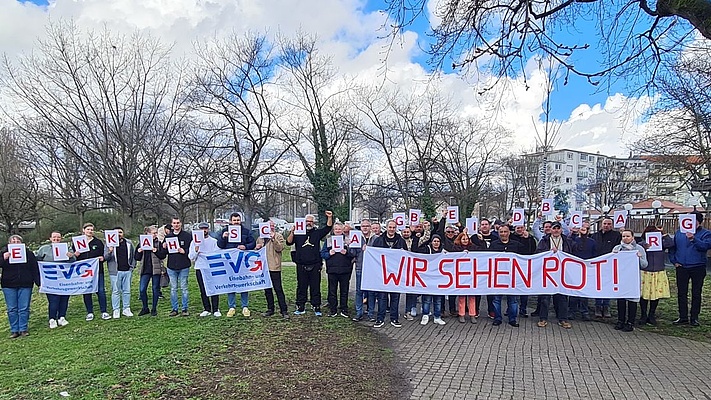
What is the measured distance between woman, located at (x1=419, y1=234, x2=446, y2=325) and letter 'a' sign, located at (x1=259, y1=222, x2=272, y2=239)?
2.79m

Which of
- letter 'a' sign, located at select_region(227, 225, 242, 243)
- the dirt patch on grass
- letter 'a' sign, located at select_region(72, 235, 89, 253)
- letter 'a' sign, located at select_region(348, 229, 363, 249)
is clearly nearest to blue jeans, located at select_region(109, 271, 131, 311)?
letter 'a' sign, located at select_region(72, 235, 89, 253)

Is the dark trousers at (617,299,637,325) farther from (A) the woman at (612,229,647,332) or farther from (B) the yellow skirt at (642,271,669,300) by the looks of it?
(B) the yellow skirt at (642,271,669,300)

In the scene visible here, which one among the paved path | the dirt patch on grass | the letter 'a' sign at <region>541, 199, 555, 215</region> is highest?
the letter 'a' sign at <region>541, 199, 555, 215</region>

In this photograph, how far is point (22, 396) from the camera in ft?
17.5

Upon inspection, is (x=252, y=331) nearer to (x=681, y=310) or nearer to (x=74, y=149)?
(x=681, y=310)

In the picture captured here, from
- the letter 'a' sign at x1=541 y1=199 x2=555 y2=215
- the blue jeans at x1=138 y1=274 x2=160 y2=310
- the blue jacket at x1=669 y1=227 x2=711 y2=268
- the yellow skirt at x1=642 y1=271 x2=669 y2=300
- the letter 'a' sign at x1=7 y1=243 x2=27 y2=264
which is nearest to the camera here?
the letter 'a' sign at x1=7 y1=243 x2=27 y2=264

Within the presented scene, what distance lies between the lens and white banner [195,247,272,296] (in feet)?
30.6

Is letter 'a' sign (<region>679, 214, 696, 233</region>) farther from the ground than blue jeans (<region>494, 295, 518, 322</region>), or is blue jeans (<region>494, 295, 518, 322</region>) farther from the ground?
letter 'a' sign (<region>679, 214, 696, 233</region>)

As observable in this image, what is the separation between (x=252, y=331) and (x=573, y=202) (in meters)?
70.1

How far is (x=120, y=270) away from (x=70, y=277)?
86 cm

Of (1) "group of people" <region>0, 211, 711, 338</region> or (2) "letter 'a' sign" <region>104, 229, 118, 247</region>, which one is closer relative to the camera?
(1) "group of people" <region>0, 211, 711, 338</region>

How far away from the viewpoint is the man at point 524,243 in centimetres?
933

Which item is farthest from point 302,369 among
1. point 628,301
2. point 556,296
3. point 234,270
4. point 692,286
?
point 692,286

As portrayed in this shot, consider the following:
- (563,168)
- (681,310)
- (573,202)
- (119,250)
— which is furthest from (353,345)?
(563,168)
